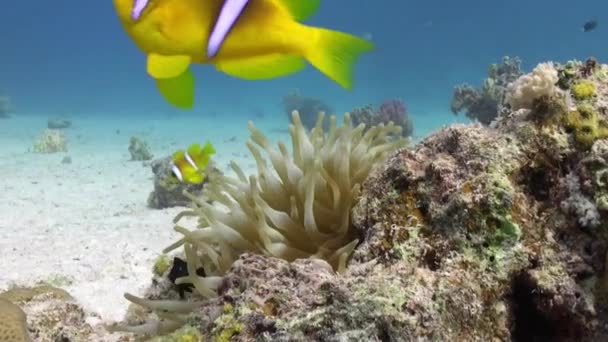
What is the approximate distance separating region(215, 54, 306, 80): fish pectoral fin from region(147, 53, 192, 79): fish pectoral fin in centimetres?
11

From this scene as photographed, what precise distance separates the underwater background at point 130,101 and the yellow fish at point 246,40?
11cm

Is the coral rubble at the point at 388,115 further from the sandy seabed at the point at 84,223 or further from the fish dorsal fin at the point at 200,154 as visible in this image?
the fish dorsal fin at the point at 200,154

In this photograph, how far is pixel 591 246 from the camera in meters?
1.53

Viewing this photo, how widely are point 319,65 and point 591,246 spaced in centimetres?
103

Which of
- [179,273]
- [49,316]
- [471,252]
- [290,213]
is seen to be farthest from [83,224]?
[471,252]

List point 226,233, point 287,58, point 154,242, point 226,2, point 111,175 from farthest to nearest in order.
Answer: point 111,175
point 154,242
point 226,233
point 287,58
point 226,2

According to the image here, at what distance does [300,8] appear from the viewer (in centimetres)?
165

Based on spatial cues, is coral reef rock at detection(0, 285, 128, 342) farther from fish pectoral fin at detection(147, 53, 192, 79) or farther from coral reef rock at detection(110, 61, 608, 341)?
fish pectoral fin at detection(147, 53, 192, 79)

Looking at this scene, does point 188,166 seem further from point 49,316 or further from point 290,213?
point 290,213

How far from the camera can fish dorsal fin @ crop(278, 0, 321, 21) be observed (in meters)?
1.63

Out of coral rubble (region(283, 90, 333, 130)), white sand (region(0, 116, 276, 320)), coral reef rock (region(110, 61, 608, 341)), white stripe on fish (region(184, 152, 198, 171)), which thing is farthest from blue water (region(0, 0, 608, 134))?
coral reef rock (region(110, 61, 608, 341))

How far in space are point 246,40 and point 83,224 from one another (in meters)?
4.97

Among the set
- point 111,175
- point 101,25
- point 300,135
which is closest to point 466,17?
point 111,175

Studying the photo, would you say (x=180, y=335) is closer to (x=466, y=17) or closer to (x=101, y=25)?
(x=466, y=17)
